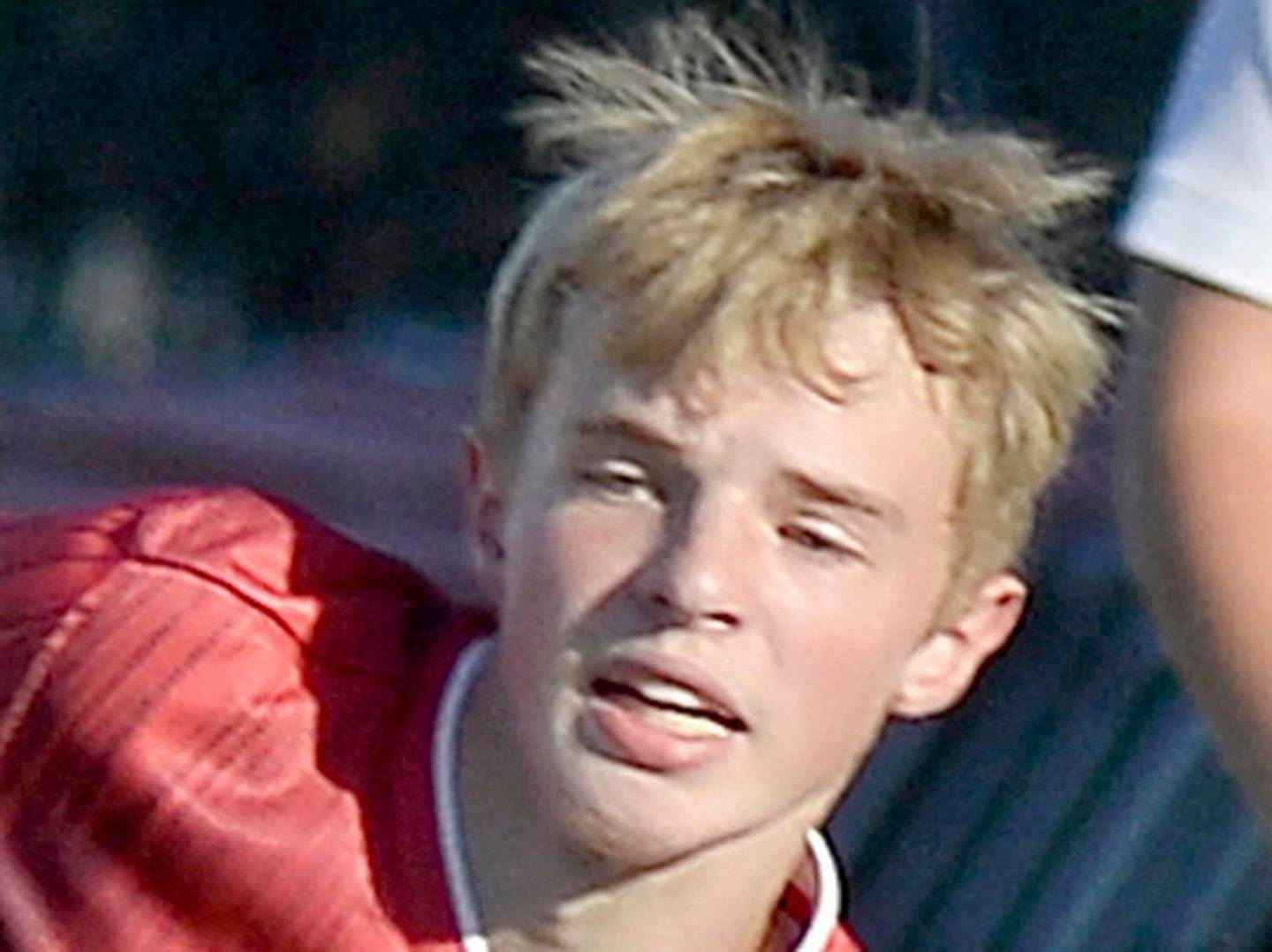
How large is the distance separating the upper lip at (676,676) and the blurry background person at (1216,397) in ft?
0.82

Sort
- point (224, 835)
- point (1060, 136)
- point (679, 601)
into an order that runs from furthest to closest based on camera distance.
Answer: point (1060, 136) < point (224, 835) < point (679, 601)

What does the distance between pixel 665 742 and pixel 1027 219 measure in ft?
1.26

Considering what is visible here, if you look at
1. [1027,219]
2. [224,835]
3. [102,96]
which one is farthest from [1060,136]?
[224,835]

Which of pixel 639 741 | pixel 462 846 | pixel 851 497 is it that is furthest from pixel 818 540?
pixel 462 846

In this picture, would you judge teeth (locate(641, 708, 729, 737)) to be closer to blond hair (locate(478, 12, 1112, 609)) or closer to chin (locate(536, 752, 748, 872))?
chin (locate(536, 752, 748, 872))

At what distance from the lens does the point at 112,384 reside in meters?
3.75

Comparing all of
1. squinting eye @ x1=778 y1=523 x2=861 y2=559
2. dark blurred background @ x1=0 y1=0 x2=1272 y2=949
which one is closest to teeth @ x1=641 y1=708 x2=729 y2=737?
squinting eye @ x1=778 y1=523 x2=861 y2=559

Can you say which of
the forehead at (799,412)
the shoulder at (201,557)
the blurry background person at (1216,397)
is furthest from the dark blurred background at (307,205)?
the blurry background person at (1216,397)

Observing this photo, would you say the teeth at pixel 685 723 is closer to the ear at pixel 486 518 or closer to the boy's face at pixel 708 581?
the boy's face at pixel 708 581

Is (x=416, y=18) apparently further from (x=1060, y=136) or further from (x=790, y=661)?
(x=790, y=661)

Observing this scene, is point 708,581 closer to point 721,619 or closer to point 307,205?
point 721,619

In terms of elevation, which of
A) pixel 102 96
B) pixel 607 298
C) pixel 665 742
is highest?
pixel 607 298

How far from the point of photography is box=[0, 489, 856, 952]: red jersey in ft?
6.89

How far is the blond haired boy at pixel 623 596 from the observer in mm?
1993
